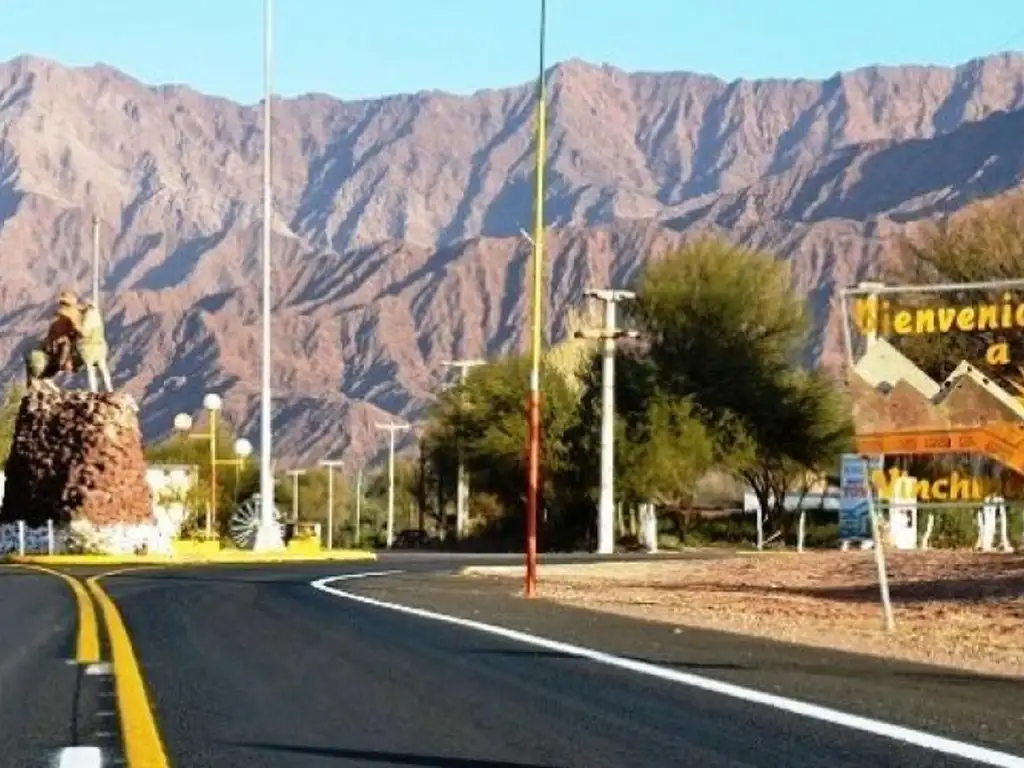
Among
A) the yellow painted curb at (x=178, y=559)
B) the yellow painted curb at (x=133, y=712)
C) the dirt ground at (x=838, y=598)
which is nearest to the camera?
the yellow painted curb at (x=133, y=712)

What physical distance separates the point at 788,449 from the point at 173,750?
62.8 metres

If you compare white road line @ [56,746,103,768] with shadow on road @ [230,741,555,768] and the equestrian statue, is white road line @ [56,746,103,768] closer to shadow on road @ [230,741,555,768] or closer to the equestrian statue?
shadow on road @ [230,741,555,768]

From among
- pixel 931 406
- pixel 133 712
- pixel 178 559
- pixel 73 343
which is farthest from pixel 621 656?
pixel 73 343

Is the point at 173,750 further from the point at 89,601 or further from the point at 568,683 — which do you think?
the point at 89,601

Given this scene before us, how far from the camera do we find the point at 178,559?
1934 inches

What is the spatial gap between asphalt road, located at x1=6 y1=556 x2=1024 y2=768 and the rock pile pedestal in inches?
1268

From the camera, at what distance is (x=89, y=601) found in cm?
2358

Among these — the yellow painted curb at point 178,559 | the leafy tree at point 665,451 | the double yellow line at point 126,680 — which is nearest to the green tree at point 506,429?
the leafy tree at point 665,451

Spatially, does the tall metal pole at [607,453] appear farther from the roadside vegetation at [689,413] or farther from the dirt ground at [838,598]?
the dirt ground at [838,598]

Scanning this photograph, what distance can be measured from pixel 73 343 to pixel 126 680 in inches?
1763

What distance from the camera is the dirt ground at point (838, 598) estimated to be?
1855 centimetres

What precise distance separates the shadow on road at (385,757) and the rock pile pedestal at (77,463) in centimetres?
4274

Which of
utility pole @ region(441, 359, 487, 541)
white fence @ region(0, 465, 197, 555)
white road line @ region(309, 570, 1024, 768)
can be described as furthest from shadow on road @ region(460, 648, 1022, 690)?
utility pole @ region(441, 359, 487, 541)

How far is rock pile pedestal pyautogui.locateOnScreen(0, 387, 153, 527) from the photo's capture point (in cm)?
5191
